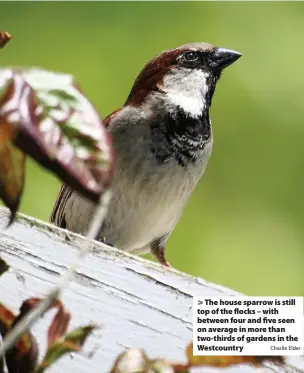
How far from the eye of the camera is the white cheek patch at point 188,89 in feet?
3.98

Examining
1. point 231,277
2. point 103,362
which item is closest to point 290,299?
point 103,362

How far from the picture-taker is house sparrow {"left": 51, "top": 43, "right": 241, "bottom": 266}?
114 centimetres

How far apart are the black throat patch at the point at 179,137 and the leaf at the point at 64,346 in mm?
793

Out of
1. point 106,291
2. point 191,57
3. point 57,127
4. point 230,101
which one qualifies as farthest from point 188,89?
point 57,127

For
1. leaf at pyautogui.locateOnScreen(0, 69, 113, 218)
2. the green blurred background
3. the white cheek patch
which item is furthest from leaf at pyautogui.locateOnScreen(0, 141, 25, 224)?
the white cheek patch

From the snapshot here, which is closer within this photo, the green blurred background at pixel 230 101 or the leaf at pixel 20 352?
the leaf at pixel 20 352

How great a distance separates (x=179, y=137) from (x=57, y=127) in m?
0.90

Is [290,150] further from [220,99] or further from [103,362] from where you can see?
[103,362]

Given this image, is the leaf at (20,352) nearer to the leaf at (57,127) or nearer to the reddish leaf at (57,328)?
the reddish leaf at (57,328)

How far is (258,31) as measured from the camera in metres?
1.12

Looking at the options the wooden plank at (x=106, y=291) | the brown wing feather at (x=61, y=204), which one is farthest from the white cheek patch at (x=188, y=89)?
the wooden plank at (x=106, y=291)

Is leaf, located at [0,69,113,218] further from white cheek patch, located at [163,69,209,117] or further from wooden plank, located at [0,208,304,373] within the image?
white cheek patch, located at [163,69,209,117]

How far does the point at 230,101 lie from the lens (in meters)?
1.11

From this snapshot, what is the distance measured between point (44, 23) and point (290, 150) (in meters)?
0.41
